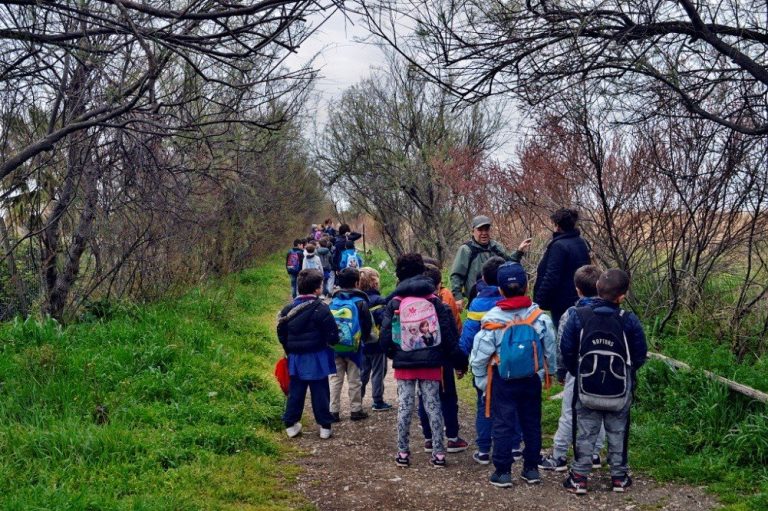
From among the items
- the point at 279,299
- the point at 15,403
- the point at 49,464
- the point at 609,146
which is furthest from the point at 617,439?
the point at 279,299

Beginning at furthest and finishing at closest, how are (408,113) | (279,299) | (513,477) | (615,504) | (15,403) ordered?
1. (408,113)
2. (279,299)
3. (15,403)
4. (513,477)
5. (615,504)

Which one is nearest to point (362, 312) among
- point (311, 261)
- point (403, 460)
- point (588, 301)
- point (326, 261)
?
point (403, 460)

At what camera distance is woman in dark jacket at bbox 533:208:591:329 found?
6.38m

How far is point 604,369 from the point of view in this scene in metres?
4.79

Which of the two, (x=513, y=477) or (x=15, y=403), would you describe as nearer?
(x=513, y=477)

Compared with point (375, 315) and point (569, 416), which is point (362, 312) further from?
point (569, 416)

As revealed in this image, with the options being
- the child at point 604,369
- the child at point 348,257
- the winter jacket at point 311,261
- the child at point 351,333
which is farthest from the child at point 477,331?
the child at point 348,257

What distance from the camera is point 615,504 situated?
15.8ft

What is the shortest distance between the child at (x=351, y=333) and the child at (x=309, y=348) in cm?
35

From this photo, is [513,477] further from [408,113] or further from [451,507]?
[408,113]

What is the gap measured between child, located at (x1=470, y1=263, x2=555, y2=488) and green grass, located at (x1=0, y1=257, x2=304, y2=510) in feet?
5.12

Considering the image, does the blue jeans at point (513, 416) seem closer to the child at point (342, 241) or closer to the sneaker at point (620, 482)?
the sneaker at point (620, 482)

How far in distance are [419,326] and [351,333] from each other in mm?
1349

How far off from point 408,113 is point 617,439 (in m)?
14.5
